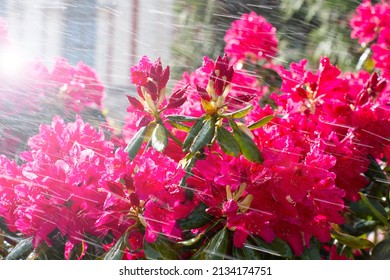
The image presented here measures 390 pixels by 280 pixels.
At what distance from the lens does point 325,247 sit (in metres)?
1.11

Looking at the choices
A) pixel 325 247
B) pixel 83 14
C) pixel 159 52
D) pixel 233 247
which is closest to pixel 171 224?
pixel 233 247

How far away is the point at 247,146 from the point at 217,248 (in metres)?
0.11

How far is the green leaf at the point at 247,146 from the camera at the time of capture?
694mm

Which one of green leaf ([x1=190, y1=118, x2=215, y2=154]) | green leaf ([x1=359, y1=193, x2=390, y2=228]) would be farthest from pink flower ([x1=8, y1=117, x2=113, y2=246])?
green leaf ([x1=359, y1=193, x2=390, y2=228])

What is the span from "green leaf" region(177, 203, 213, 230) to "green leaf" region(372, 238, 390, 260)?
32cm

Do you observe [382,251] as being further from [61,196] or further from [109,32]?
[109,32]

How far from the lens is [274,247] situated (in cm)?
72

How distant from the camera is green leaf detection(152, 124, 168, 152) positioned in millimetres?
718

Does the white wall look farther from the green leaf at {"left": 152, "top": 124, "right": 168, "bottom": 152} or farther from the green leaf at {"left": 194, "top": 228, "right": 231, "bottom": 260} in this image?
the green leaf at {"left": 194, "top": 228, "right": 231, "bottom": 260}

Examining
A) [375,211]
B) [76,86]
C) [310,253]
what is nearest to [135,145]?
[310,253]

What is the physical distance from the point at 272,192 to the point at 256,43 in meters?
0.64

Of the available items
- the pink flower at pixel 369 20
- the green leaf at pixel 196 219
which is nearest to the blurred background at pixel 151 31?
the pink flower at pixel 369 20
